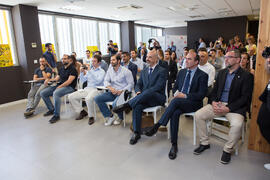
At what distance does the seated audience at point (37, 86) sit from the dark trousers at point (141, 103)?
99.8 inches

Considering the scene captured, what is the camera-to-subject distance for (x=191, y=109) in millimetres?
2732

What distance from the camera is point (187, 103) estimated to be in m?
2.68

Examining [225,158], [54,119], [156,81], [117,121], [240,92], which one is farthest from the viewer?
[54,119]

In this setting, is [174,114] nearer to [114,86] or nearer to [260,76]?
[260,76]

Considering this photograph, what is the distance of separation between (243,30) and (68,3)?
31.7 feet

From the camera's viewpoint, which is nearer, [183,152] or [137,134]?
[183,152]

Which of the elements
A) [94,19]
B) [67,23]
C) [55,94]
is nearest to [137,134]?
[55,94]

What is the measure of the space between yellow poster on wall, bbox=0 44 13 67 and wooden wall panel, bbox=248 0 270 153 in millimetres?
5908

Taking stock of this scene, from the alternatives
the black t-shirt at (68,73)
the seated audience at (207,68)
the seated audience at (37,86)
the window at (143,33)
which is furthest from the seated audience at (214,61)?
the window at (143,33)

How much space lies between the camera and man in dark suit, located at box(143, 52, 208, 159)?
102 inches

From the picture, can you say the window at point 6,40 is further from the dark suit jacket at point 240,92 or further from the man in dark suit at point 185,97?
→ the dark suit jacket at point 240,92

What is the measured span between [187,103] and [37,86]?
356 cm

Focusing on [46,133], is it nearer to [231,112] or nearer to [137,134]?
[137,134]

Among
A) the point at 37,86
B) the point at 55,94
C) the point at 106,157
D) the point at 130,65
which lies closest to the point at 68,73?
the point at 55,94
